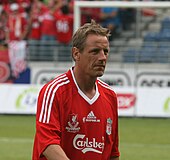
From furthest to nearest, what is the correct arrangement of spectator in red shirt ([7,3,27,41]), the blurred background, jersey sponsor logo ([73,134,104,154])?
spectator in red shirt ([7,3,27,41]) < the blurred background < jersey sponsor logo ([73,134,104,154])

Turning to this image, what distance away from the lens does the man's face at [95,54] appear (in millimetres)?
5352

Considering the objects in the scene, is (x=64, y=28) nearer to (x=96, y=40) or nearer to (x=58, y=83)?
(x=58, y=83)

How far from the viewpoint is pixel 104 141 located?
18.9ft

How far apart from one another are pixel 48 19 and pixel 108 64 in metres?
2.70

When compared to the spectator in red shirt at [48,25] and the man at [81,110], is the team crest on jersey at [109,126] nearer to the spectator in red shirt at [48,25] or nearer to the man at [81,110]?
the man at [81,110]

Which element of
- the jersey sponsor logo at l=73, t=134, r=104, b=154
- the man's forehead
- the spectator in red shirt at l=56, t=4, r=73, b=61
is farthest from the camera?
the spectator in red shirt at l=56, t=4, r=73, b=61

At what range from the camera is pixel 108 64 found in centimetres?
2091

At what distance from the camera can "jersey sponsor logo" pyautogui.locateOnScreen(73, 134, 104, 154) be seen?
5594 mm

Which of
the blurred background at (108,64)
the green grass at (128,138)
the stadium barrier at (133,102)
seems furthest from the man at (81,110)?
the stadium barrier at (133,102)

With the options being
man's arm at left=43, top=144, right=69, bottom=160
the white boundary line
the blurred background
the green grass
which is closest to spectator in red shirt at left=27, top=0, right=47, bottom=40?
the blurred background

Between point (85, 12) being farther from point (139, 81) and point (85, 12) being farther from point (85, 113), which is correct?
point (85, 113)

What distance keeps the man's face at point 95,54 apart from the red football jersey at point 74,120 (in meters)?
0.30

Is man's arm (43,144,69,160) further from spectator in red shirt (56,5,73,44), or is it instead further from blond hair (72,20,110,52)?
spectator in red shirt (56,5,73,44)

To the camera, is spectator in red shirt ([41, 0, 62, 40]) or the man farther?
spectator in red shirt ([41, 0, 62, 40])
